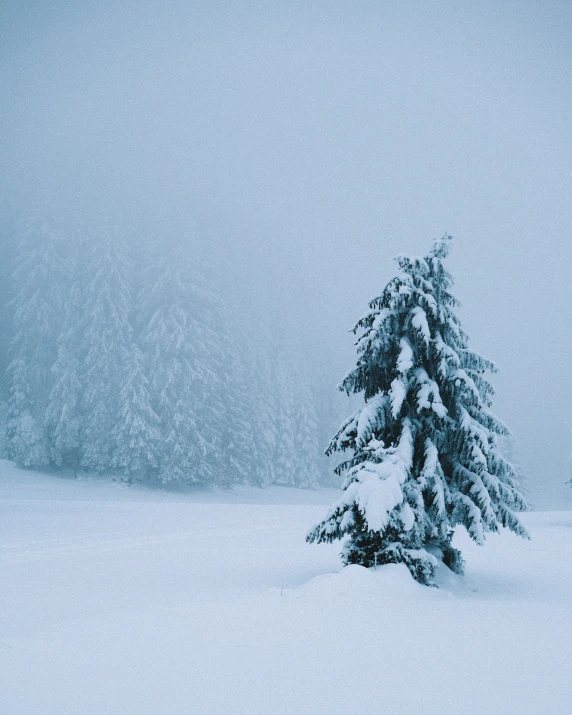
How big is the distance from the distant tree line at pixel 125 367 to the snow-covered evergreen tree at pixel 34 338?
8cm

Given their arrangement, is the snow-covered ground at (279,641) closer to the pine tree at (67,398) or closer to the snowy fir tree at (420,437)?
the snowy fir tree at (420,437)

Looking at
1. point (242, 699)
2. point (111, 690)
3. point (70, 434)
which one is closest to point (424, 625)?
point (242, 699)

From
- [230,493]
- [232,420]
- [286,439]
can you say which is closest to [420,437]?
[232,420]

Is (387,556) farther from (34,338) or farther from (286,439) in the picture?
(286,439)

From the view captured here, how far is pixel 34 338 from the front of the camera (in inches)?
1368

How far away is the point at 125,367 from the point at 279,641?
3044 cm

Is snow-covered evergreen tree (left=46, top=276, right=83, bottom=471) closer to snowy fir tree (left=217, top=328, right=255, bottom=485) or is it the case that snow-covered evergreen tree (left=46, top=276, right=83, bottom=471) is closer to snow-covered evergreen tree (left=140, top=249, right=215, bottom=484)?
snow-covered evergreen tree (left=140, top=249, right=215, bottom=484)

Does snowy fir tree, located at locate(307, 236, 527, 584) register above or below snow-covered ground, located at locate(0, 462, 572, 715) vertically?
above

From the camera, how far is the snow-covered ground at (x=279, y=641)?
3.88 meters

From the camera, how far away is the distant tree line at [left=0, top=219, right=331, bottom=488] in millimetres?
31969

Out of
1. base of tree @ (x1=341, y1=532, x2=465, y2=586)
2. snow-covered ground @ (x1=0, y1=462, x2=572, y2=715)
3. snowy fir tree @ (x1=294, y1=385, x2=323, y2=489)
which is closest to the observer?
snow-covered ground @ (x1=0, y1=462, x2=572, y2=715)

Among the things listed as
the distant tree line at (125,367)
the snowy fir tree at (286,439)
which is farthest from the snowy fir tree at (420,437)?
the snowy fir tree at (286,439)

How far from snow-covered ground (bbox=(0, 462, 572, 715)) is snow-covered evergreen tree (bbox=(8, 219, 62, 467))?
22101 mm

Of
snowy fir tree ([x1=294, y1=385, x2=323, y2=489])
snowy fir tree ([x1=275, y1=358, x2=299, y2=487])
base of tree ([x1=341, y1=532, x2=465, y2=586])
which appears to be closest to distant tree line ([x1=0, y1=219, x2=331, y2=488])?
snowy fir tree ([x1=275, y1=358, x2=299, y2=487])
